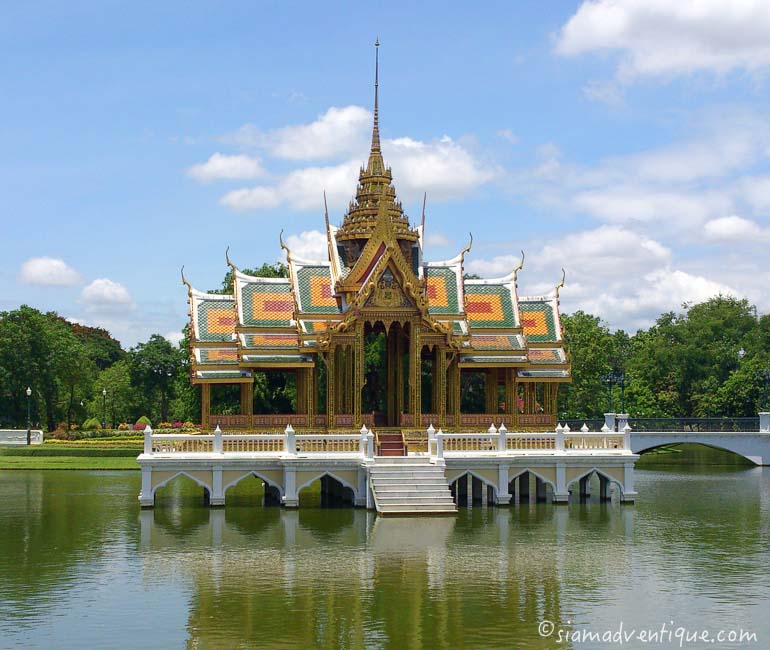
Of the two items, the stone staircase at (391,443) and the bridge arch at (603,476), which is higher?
the stone staircase at (391,443)

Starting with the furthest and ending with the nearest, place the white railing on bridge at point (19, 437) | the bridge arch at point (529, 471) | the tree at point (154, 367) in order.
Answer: the tree at point (154, 367) → the white railing on bridge at point (19, 437) → the bridge arch at point (529, 471)

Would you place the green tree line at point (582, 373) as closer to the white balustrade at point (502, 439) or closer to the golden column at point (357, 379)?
the golden column at point (357, 379)

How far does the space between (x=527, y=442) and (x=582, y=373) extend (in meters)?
33.2

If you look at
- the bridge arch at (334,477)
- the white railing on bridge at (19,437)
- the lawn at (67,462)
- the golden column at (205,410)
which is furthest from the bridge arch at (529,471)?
the white railing on bridge at (19,437)

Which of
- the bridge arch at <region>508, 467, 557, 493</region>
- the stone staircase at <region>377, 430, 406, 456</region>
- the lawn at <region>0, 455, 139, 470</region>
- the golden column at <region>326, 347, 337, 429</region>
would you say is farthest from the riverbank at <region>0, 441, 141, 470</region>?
the bridge arch at <region>508, 467, 557, 493</region>

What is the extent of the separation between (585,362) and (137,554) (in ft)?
145

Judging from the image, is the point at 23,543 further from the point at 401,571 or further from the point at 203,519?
the point at 401,571

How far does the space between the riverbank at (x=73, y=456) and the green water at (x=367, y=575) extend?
62.1 ft

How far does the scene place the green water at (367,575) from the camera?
1759 cm

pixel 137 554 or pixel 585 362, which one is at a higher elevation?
pixel 585 362

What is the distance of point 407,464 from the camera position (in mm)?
31344

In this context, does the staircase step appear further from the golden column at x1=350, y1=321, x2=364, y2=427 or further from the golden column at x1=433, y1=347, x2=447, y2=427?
the golden column at x1=433, y1=347, x2=447, y2=427

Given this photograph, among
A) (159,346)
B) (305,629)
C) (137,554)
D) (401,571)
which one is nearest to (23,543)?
(137,554)

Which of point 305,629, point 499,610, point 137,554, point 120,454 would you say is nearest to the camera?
point 305,629
